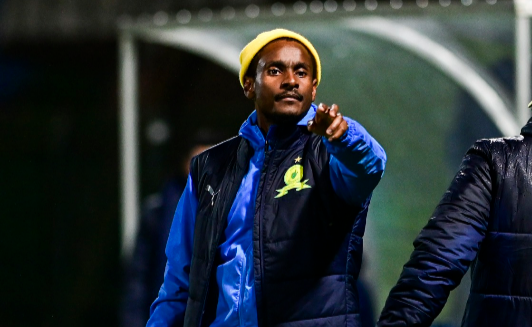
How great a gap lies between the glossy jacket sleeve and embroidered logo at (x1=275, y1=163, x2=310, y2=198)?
0.43 metres

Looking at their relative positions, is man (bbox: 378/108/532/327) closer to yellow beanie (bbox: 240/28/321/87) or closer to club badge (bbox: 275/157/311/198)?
club badge (bbox: 275/157/311/198)

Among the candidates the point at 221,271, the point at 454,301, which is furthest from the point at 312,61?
the point at 454,301

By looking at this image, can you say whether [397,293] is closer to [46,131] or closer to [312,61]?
[312,61]

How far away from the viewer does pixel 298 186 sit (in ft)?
10.8

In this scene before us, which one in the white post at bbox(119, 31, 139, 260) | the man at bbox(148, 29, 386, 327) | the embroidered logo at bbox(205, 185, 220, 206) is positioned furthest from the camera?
the white post at bbox(119, 31, 139, 260)

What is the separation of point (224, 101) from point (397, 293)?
18.1ft

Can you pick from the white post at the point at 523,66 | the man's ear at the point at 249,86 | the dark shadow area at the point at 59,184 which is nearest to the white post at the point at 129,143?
the white post at the point at 523,66

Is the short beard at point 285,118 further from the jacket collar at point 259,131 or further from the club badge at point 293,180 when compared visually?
the club badge at point 293,180

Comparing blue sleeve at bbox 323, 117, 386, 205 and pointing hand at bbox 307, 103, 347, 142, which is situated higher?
pointing hand at bbox 307, 103, 347, 142

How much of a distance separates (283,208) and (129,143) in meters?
3.39

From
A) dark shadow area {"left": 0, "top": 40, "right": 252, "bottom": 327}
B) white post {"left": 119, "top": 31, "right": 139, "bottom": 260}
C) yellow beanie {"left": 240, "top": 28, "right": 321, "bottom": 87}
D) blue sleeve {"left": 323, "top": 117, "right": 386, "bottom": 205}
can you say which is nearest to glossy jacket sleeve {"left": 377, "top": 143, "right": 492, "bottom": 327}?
blue sleeve {"left": 323, "top": 117, "right": 386, "bottom": 205}

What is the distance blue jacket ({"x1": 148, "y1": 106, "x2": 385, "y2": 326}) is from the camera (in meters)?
3.09

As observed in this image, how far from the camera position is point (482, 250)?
10.1 feet

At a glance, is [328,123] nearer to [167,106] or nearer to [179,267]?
[179,267]
